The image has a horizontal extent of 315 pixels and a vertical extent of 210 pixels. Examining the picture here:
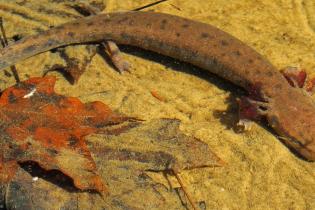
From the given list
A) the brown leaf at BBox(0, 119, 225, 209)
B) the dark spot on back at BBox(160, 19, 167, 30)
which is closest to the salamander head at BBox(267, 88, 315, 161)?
the brown leaf at BBox(0, 119, 225, 209)

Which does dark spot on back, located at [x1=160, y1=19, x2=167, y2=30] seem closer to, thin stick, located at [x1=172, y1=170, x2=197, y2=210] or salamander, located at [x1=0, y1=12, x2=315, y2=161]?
salamander, located at [x1=0, y1=12, x2=315, y2=161]

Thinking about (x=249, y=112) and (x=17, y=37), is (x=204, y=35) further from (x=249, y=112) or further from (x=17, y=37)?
(x=17, y=37)

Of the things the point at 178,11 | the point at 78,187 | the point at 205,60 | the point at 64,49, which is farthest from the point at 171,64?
the point at 78,187

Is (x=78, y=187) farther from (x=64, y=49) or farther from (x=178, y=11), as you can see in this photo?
(x=178, y=11)

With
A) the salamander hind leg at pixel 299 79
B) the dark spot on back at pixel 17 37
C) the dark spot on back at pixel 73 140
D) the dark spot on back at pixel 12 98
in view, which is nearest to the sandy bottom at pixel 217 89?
the dark spot on back at pixel 17 37

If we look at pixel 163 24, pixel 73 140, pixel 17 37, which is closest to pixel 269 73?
pixel 163 24

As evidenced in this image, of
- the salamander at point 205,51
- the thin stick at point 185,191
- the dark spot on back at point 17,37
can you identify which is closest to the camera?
the thin stick at point 185,191

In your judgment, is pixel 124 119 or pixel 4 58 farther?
pixel 4 58

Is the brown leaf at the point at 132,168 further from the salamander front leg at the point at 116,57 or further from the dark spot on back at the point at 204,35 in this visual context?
the dark spot on back at the point at 204,35
